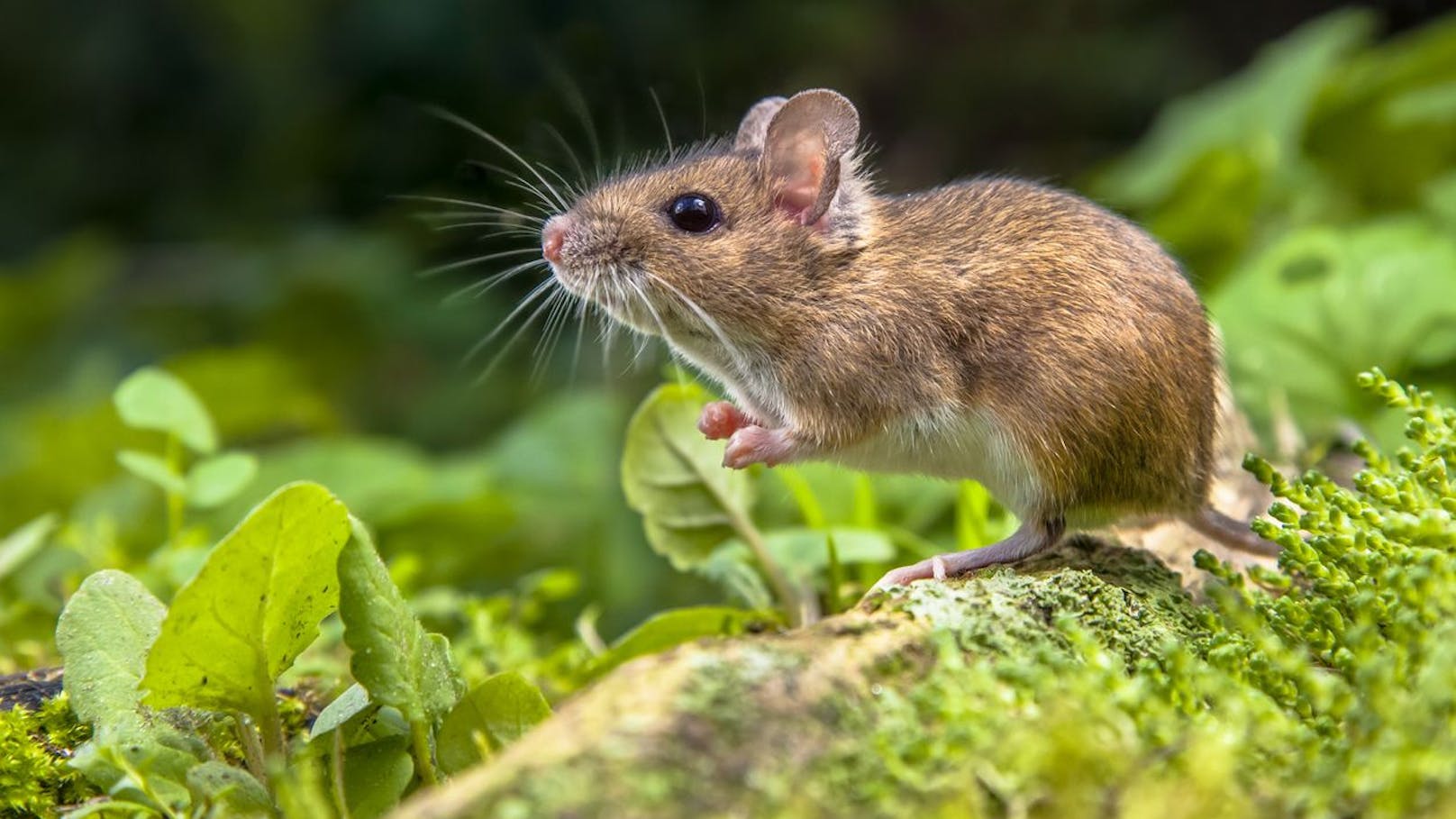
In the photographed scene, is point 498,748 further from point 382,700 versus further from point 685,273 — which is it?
point 685,273

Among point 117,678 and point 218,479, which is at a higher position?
point 218,479

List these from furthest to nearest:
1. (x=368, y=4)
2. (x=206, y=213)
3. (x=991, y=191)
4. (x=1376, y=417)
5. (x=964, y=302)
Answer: (x=206, y=213)
(x=368, y=4)
(x=1376, y=417)
(x=991, y=191)
(x=964, y=302)

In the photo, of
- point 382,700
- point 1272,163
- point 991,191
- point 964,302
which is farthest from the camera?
point 1272,163

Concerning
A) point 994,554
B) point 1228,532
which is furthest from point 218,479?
point 1228,532

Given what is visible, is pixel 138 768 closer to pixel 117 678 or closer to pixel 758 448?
pixel 117 678

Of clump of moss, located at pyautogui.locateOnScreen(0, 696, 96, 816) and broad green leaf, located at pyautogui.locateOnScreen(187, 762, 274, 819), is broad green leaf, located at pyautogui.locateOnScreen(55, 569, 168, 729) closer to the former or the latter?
clump of moss, located at pyautogui.locateOnScreen(0, 696, 96, 816)

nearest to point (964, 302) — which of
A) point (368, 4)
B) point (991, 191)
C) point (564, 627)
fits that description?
point (991, 191)

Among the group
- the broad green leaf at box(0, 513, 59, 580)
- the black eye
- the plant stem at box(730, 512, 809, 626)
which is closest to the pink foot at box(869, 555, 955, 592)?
the plant stem at box(730, 512, 809, 626)
